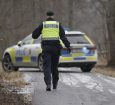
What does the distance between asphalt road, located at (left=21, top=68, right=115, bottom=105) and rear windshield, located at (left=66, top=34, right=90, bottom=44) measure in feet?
12.2

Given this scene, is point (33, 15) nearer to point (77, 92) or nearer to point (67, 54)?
point (67, 54)

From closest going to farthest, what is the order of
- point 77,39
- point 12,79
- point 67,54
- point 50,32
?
point 50,32 < point 12,79 < point 67,54 < point 77,39

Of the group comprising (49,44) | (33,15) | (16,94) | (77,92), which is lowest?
(33,15)

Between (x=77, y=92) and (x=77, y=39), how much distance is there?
840 cm

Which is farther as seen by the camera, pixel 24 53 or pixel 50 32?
pixel 24 53

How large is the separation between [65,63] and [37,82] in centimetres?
527

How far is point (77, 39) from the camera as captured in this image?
2491cm

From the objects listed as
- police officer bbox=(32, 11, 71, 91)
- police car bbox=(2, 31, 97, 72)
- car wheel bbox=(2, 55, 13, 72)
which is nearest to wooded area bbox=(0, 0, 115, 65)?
car wheel bbox=(2, 55, 13, 72)

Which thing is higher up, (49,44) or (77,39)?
(49,44)

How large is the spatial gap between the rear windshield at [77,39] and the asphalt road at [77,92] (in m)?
3.73

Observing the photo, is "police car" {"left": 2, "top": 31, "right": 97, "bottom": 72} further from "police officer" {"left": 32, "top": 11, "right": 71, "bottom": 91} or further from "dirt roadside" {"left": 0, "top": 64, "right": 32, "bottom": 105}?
"police officer" {"left": 32, "top": 11, "right": 71, "bottom": 91}

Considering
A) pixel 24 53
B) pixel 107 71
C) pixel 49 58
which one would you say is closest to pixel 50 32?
pixel 49 58

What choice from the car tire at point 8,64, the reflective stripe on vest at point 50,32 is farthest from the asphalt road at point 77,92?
the car tire at point 8,64

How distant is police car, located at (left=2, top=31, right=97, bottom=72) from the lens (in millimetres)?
24703
